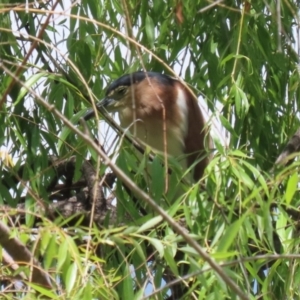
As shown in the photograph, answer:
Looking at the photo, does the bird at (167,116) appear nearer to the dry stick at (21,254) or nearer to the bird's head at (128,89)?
the bird's head at (128,89)

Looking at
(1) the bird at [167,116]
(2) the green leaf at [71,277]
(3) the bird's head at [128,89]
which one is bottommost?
(1) the bird at [167,116]

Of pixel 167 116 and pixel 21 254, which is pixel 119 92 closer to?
pixel 167 116

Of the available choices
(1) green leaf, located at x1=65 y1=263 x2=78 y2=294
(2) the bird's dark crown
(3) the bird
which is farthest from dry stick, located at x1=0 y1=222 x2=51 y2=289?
(3) the bird

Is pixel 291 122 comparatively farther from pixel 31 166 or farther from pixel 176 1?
pixel 31 166

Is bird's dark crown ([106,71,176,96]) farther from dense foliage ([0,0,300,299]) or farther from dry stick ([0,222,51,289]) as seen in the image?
dry stick ([0,222,51,289])

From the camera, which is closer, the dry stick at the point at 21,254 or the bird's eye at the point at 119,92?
the dry stick at the point at 21,254

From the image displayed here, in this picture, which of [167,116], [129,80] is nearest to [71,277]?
[129,80]

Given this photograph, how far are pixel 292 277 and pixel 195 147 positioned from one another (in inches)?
55.9

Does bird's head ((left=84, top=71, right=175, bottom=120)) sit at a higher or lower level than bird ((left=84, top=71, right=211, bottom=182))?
higher

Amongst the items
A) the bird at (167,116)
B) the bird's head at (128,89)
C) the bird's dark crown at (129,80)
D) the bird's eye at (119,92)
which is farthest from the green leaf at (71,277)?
the bird at (167,116)

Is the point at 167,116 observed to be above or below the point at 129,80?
below

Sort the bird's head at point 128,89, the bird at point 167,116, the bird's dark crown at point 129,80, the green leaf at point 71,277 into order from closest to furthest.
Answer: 1. the green leaf at point 71,277
2. the bird's dark crown at point 129,80
3. the bird's head at point 128,89
4. the bird at point 167,116

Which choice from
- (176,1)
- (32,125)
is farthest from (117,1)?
(32,125)

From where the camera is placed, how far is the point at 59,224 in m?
1.47
